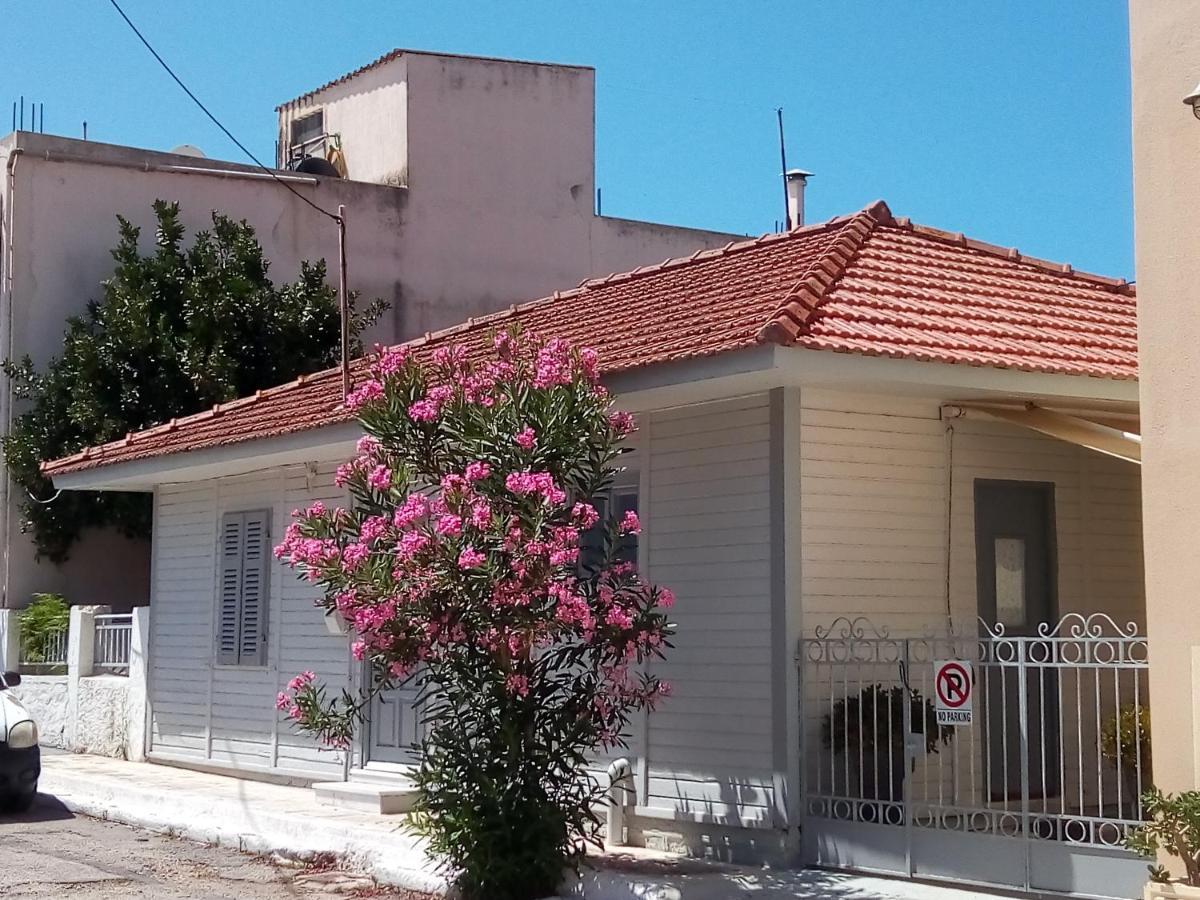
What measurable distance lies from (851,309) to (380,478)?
10.4 feet

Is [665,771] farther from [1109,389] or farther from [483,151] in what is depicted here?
[483,151]

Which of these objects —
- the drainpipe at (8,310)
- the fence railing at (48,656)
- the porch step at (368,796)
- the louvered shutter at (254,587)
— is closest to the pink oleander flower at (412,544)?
the porch step at (368,796)

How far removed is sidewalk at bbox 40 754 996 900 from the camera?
910 cm

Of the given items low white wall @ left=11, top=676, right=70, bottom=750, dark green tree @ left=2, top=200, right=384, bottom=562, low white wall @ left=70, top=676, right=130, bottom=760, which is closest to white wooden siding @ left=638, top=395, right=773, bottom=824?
low white wall @ left=70, top=676, right=130, bottom=760

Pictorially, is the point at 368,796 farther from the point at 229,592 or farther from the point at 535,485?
the point at 535,485

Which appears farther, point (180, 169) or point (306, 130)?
point (306, 130)

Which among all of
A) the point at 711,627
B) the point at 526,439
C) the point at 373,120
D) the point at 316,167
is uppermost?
the point at 373,120

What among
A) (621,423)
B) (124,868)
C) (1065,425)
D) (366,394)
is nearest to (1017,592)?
(1065,425)

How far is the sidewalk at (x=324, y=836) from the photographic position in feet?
29.9

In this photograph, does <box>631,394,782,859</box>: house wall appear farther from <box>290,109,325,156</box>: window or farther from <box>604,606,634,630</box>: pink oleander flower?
<box>290,109,325,156</box>: window

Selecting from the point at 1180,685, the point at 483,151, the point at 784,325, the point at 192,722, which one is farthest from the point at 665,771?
the point at 483,151

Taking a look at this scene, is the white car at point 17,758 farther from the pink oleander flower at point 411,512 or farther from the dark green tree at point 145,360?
the dark green tree at point 145,360

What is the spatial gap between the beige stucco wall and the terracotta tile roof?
2025 millimetres

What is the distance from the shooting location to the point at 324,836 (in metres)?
11.4
